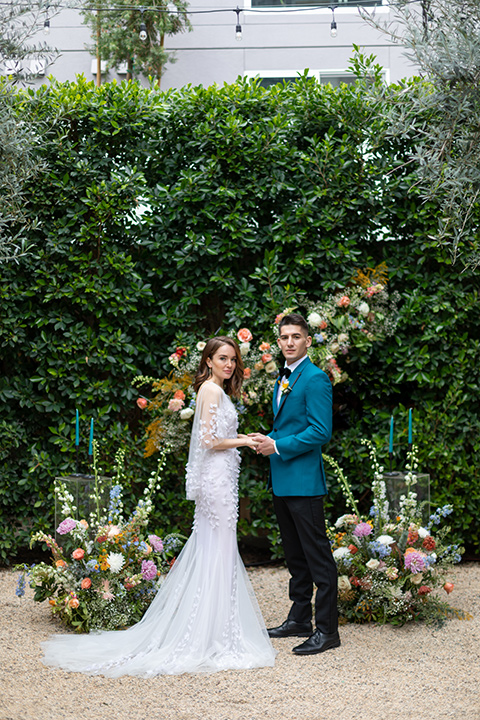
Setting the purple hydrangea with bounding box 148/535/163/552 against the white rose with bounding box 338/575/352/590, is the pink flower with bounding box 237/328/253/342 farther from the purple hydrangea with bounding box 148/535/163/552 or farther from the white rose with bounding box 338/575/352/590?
the white rose with bounding box 338/575/352/590

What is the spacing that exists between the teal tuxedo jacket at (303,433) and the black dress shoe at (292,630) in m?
0.88

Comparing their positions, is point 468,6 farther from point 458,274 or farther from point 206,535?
point 206,535

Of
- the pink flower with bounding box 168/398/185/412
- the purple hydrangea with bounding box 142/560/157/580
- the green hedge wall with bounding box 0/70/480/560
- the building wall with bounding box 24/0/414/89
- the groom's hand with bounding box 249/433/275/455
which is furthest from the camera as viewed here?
the building wall with bounding box 24/0/414/89

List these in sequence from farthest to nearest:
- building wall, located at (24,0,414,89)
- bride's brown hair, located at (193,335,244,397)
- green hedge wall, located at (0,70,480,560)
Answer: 1. building wall, located at (24,0,414,89)
2. green hedge wall, located at (0,70,480,560)
3. bride's brown hair, located at (193,335,244,397)

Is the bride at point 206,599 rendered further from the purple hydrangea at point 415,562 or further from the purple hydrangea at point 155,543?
the purple hydrangea at point 415,562

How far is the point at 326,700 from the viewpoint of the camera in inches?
136

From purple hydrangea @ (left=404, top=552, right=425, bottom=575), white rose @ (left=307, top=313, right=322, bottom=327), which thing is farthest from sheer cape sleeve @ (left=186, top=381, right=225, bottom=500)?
purple hydrangea @ (left=404, top=552, right=425, bottom=575)

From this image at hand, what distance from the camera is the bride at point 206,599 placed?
3826mm

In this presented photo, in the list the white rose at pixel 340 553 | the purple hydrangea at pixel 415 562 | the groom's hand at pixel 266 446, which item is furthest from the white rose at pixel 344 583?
the groom's hand at pixel 266 446

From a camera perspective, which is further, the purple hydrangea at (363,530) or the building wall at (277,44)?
the building wall at (277,44)

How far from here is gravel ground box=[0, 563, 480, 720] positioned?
130 inches

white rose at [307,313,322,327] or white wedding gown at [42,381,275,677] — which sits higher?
white rose at [307,313,322,327]

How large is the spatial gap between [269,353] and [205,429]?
Result: 57.1 inches

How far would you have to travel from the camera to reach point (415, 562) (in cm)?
444
